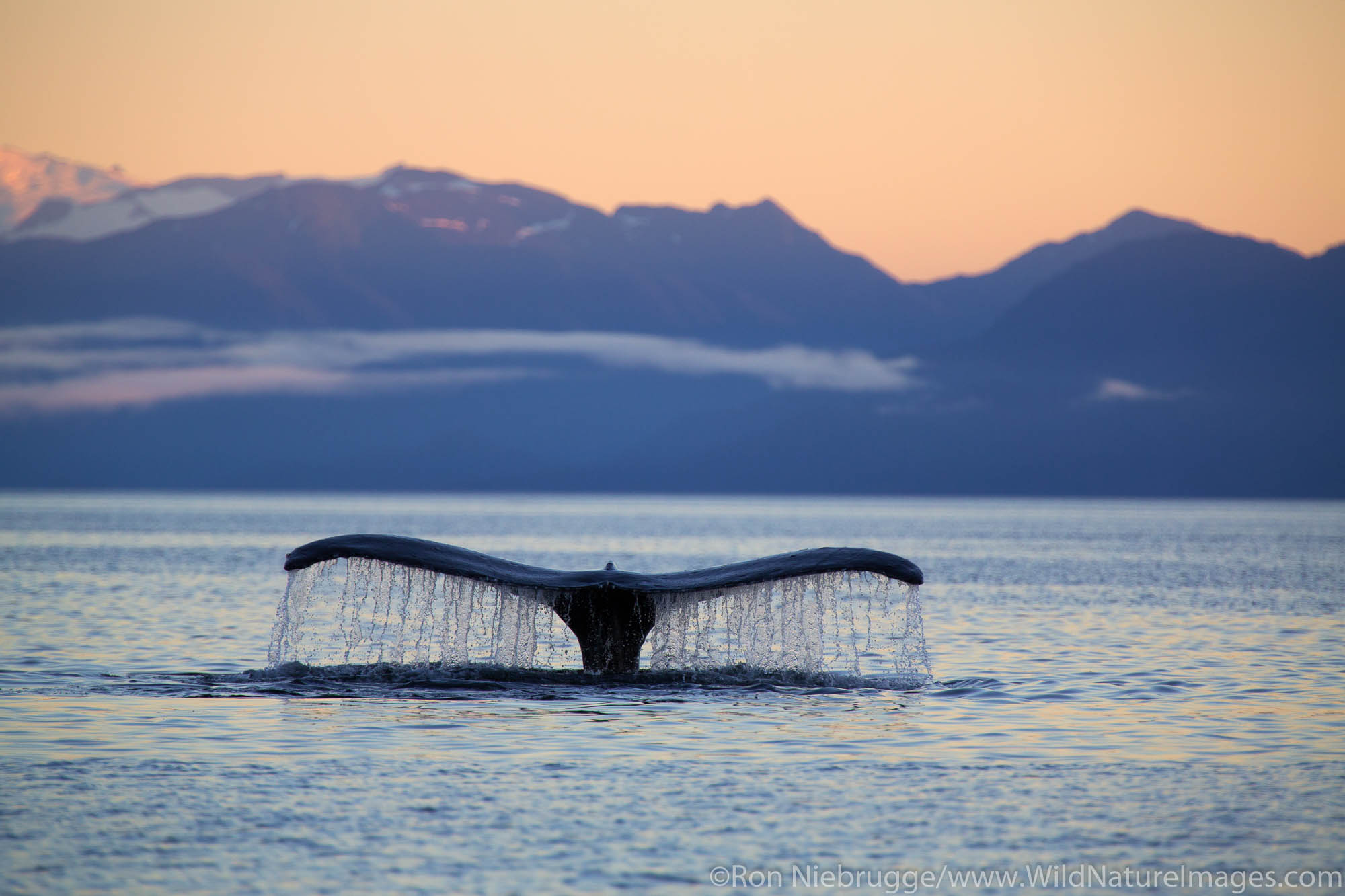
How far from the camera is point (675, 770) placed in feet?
43.8

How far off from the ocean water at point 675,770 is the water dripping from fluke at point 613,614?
0.62 m

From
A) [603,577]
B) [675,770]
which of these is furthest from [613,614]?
[675,770]

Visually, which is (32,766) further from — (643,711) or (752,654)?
(752,654)

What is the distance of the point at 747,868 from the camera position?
10188mm

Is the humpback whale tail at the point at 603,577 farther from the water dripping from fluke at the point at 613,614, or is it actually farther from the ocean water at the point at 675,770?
the ocean water at the point at 675,770

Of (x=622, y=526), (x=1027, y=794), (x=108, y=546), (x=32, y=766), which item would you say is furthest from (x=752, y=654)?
(x=622, y=526)

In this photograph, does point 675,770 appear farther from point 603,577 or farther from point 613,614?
point 613,614

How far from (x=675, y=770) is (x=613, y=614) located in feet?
14.6

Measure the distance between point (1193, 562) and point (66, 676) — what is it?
50.7m

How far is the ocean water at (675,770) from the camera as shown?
10.2 meters

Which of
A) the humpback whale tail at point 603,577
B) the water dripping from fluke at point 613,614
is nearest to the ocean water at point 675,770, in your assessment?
the water dripping from fluke at point 613,614

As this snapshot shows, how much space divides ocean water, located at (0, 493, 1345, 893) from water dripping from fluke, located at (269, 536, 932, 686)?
62 cm

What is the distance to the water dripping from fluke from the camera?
15812 millimetres

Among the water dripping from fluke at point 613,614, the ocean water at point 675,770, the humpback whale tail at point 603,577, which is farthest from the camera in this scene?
the water dripping from fluke at point 613,614
